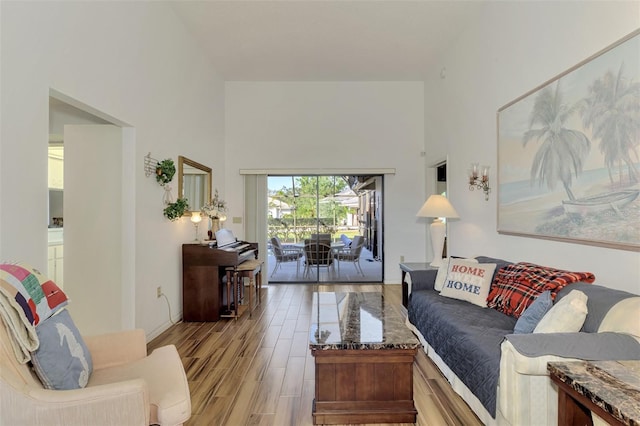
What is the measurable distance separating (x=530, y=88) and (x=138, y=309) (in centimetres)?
412

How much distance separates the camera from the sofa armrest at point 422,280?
349 cm

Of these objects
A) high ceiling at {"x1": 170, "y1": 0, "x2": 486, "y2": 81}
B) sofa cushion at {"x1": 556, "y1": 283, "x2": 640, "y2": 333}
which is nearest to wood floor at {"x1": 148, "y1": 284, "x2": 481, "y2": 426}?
sofa cushion at {"x1": 556, "y1": 283, "x2": 640, "y2": 333}

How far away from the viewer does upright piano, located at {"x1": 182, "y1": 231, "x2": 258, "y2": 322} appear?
13.1 ft

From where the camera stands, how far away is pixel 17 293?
1.41m

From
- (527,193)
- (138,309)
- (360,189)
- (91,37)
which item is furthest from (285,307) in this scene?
(91,37)

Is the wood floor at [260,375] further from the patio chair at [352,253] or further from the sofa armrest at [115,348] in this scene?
the patio chair at [352,253]

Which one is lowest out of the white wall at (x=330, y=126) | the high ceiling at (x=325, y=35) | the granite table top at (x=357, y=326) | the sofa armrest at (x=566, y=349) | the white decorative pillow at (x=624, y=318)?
the granite table top at (x=357, y=326)

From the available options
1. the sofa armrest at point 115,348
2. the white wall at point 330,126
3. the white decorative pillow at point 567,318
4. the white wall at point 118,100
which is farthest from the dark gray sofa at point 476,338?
the white wall at point 330,126

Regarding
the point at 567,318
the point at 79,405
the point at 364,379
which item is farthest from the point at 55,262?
the point at 567,318

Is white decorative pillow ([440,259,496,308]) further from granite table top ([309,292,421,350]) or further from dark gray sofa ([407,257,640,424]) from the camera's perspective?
granite table top ([309,292,421,350])

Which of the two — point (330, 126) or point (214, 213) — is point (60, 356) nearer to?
point (214, 213)

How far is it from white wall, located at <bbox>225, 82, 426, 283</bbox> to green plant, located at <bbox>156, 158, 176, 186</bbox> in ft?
8.02

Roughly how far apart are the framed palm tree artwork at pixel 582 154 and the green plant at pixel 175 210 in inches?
136

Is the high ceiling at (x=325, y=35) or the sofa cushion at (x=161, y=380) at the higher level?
the high ceiling at (x=325, y=35)
